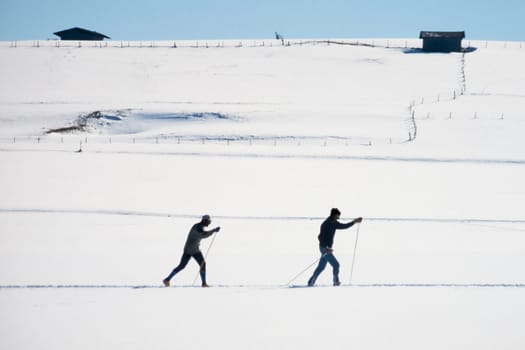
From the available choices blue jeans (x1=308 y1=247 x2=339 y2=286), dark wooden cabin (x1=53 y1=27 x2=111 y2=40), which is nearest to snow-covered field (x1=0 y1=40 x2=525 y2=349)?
blue jeans (x1=308 y1=247 x2=339 y2=286)

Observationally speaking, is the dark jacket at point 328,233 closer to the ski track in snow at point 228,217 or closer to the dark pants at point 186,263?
the dark pants at point 186,263

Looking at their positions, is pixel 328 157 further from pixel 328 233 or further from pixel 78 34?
pixel 78 34

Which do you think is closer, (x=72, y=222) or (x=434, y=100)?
(x=72, y=222)

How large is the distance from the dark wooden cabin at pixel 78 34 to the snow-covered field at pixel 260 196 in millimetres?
10881

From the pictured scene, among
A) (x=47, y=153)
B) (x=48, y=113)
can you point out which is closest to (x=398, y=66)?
(x=48, y=113)

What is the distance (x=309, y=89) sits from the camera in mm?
59125

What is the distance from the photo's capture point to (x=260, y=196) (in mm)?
25750

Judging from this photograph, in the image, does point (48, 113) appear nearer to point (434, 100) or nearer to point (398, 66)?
point (434, 100)

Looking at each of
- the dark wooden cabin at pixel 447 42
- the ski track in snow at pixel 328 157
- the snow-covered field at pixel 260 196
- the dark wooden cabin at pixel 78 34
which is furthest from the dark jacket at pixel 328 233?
the dark wooden cabin at pixel 78 34

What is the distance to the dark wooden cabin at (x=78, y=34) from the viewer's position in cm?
8261

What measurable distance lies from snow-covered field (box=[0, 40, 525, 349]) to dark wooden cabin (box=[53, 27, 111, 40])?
1088 cm

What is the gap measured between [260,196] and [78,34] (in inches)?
2519

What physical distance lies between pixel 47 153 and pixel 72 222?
48.1 ft

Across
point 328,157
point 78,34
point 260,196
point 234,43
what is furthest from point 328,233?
point 78,34
